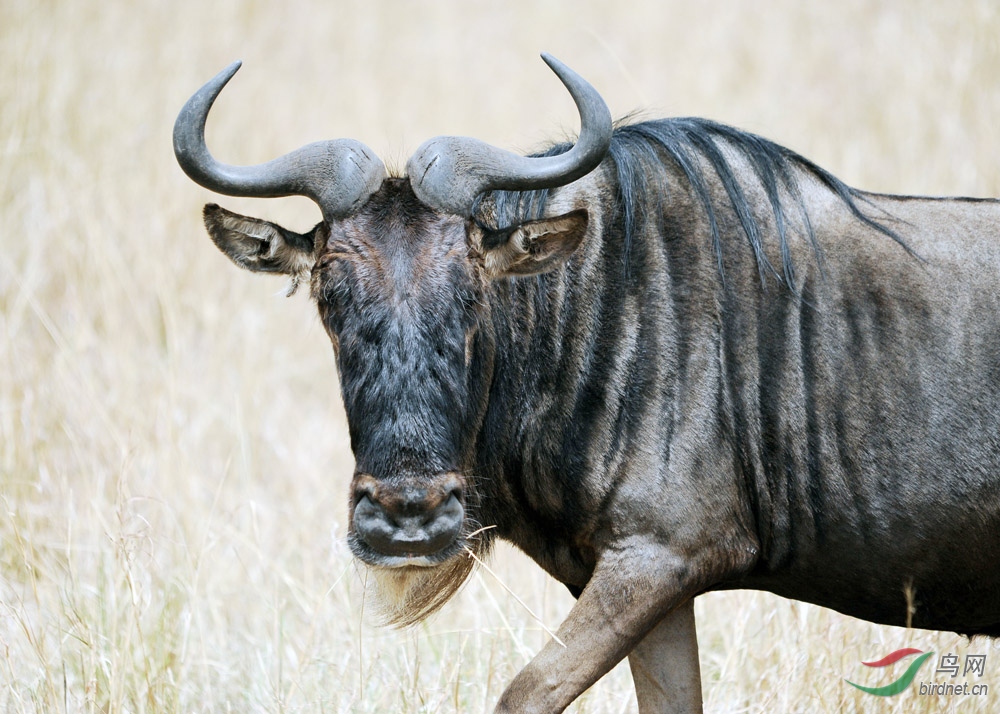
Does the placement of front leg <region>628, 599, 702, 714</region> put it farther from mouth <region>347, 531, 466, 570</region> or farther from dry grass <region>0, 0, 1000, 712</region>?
mouth <region>347, 531, 466, 570</region>

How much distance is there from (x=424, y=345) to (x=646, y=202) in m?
1.01

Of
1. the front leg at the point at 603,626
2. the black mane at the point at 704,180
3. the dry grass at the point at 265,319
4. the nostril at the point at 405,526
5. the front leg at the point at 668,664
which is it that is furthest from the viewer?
the dry grass at the point at 265,319

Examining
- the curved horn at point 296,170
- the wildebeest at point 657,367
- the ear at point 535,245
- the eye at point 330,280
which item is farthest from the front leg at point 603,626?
the curved horn at point 296,170

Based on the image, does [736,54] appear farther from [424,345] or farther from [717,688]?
[424,345]

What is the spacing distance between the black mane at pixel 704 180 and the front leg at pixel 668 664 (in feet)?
4.27

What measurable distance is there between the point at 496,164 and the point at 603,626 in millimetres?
1529

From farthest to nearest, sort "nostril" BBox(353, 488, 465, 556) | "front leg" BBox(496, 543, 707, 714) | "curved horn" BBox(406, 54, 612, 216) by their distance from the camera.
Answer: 1. "curved horn" BBox(406, 54, 612, 216)
2. "front leg" BBox(496, 543, 707, 714)
3. "nostril" BBox(353, 488, 465, 556)

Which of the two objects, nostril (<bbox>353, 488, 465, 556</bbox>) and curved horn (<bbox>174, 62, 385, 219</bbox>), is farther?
curved horn (<bbox>174, 62, 385, 219</bbox>)

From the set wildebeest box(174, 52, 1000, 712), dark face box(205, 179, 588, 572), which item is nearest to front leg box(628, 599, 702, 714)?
wildebeest box(174, 52, 1000, 712)

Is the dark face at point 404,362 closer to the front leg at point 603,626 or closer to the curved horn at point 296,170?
the curved horn at point 296,170

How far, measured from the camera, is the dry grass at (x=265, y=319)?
4.42 metres

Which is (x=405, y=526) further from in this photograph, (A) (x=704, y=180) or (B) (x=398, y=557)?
(A) (x=704, y=180)

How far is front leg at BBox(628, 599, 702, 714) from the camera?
3.60 metres

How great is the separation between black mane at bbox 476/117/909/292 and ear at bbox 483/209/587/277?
3.8 inches
